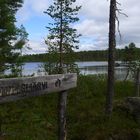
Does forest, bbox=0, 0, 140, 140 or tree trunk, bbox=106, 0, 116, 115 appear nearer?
forest, bbox=0, 0, 140, 140

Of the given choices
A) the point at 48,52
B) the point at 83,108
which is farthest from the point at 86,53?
the point at 83,108

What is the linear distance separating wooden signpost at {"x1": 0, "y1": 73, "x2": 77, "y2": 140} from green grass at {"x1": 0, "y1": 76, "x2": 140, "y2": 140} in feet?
11.4

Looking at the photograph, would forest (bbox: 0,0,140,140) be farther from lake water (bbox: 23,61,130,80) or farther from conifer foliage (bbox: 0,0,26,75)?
lake water (bbox: 23,61,130,80)

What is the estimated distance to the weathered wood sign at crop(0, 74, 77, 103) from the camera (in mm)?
7086

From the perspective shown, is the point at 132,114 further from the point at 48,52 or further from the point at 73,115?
the point at 48,52

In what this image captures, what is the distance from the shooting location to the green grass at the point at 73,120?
13.0m

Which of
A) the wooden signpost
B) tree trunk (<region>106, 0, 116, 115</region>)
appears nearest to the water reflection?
tree trunk (<region>106, 0, 116, 115</region>)

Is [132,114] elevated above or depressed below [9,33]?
below

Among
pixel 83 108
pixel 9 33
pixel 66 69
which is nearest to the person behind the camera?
pixel 83 108

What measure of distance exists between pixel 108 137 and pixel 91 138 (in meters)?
0.49

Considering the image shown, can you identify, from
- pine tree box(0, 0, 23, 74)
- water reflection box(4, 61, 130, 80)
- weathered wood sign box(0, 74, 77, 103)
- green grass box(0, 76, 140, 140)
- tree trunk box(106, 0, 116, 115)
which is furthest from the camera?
water reflection box(4, 61, 130, 80)

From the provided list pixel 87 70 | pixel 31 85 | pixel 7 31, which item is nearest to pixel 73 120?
pixel 31 85

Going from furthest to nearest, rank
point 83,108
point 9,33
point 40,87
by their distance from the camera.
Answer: point 9,33 < point 83,108 < point 40,87

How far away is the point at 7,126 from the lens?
14.6 meters
